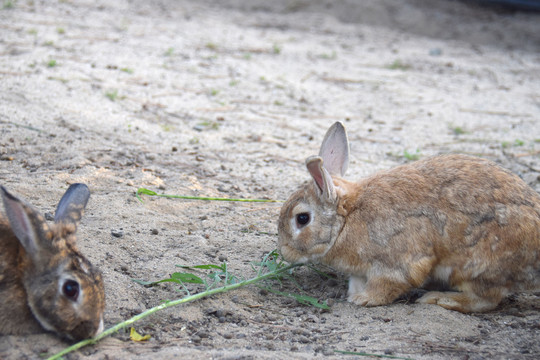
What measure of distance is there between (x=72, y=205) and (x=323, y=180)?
178cm

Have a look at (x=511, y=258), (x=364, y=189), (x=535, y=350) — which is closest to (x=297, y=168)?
(x=364, y=189)

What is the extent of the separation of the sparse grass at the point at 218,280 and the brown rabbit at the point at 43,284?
0.24 meters

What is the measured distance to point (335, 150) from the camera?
505 cm

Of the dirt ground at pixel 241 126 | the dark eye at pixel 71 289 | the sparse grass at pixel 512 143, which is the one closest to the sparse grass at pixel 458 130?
the dirt ground at pixel 241 126

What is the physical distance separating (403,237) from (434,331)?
2.31 ft

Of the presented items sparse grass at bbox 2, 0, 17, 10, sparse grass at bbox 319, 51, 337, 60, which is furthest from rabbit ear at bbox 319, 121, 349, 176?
sparse grass at bbox 2, 0, 17, 10

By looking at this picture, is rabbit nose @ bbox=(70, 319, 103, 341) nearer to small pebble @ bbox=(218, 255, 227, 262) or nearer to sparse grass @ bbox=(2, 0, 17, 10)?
small pebble @ bbox=(218, 255, 227, 262)

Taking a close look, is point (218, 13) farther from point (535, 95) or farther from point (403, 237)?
point (403, 237)

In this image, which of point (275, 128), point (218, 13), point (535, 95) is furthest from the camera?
point (218, 13)

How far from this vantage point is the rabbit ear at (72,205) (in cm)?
392

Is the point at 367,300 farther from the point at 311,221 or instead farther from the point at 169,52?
the point at 169,52

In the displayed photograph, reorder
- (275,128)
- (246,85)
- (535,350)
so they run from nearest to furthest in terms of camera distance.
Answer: (535,350), (275,128), (246,85)

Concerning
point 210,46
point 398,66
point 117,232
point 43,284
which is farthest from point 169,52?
point 43,284

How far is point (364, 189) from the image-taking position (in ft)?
15.6
